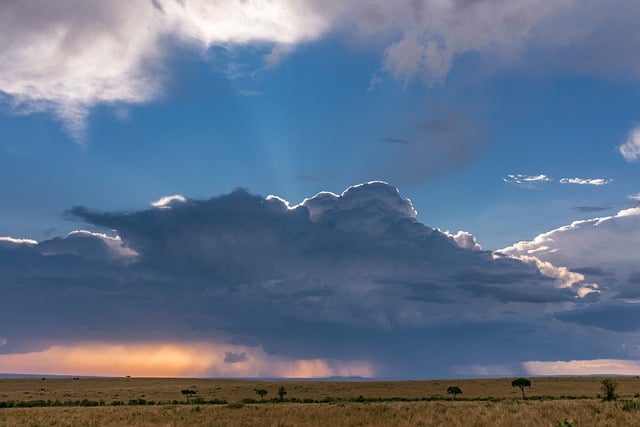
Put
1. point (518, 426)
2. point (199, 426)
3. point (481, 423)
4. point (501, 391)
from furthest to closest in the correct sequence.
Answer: point (501, 391)
point (199, 426)
point (481, 423)
point (518, 426)

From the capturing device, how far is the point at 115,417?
147ft

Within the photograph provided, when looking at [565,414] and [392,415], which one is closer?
[565,414]

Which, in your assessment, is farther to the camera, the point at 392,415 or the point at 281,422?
the point at 392,415

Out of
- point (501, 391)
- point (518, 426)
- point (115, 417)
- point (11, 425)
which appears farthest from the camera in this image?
point (501, 391)

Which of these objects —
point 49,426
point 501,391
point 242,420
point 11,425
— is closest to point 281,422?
point 242,420

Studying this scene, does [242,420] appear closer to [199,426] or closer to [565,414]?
[199,426]

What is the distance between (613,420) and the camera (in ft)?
98.4

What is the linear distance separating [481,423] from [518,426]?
97.9 inches

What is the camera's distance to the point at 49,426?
38625mm

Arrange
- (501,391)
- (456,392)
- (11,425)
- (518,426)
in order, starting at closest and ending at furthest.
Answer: (518,426), (11,425), (456,392), (501,391)

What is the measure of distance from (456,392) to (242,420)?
74.3 metres

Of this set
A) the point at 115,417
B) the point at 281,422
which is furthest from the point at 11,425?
the point at 281,422

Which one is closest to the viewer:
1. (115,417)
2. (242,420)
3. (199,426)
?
(199,426)

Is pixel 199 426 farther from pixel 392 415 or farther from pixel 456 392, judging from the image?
pixel 456 392
